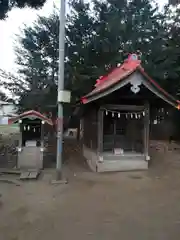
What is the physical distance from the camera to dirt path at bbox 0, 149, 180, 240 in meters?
4.97

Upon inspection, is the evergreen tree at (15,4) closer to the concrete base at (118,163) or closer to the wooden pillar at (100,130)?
the wooden pillar at (100,130)

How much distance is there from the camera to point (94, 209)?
6359 mm

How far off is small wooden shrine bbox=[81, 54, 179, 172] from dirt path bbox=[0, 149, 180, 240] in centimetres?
137

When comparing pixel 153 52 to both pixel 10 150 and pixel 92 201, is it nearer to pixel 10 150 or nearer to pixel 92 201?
pixel 10 150

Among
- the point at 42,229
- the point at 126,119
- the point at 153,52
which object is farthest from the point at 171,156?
the point at 42,229

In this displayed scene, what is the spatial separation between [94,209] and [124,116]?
666cm

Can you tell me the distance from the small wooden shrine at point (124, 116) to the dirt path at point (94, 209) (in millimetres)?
1366

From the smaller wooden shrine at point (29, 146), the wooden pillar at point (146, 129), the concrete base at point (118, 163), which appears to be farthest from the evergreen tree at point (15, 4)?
the concrete base at point (118, 163)

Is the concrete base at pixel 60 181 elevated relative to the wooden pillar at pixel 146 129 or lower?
lower

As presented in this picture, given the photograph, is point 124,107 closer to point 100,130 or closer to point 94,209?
point 100,130

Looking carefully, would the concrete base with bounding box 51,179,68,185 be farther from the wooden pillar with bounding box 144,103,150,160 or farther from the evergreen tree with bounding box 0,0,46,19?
the evergreen tree with bounding box 0,0,46,19

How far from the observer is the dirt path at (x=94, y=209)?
4.97 meters

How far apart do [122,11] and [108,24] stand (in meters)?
1.95

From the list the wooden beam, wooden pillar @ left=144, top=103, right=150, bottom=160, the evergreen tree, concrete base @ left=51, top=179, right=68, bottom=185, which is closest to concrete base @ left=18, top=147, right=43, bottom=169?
concrete base @ left=51, top=179, right=68, bottom=185
